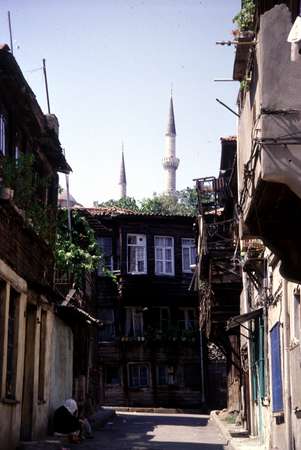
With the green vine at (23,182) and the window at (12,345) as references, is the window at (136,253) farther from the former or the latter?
the window at (12,345)

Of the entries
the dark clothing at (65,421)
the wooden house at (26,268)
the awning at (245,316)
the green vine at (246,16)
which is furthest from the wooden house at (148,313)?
the green vine at (246,16)

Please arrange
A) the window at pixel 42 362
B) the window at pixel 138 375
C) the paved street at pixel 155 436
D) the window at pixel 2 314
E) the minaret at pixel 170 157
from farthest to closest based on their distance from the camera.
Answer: the minaret at pixel 170 157 → the window at pixel 138 375 → the window at pixel 42 362 → the paved street at pixel 155 436 → the window at pixel 2 314

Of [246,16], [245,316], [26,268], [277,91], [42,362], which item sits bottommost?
[42,362]

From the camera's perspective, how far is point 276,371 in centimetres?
1631

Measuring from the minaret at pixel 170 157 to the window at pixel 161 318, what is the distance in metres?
68.2

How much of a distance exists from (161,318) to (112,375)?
389 cm

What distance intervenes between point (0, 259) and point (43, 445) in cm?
417

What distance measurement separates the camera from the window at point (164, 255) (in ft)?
139

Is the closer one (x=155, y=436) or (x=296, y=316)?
(x=296, y=316)

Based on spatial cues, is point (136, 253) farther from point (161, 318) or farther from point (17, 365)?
point (17, 365)

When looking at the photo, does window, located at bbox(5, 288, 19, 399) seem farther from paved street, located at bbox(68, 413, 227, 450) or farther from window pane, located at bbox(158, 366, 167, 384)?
window pane, located at bbox(158, 366, 167, 384)

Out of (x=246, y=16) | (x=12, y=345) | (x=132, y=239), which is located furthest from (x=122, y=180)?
(x=246, y=16)

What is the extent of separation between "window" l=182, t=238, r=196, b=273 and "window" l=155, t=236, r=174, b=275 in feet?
2.20

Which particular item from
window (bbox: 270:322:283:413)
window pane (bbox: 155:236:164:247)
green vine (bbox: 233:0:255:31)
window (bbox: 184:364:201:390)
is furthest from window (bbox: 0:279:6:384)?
window pane (bbox: 155:236:164:247)
